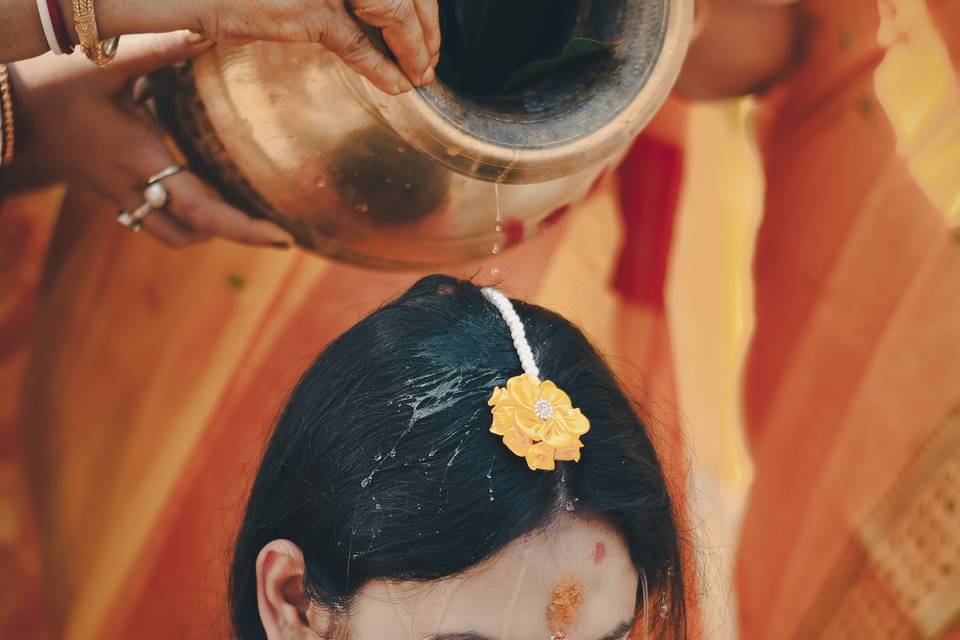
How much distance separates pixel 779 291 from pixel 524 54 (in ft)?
2.59

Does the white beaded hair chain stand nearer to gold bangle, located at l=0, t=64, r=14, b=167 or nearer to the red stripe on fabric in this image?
gold bangle, located at l=0, t=64, r=14, b=167

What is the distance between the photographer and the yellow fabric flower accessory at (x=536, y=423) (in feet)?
2.83

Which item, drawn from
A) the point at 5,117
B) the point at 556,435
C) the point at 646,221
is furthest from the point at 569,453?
the point at 646,221

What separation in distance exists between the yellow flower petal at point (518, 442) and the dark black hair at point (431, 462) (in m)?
0.03

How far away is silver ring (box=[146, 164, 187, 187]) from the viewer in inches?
44.6

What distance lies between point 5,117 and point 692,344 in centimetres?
113

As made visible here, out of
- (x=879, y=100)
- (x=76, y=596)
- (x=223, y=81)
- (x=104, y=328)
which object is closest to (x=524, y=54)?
(x=223, y=81)

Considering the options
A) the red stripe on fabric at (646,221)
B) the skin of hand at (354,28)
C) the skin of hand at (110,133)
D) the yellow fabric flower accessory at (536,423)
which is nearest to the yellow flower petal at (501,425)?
the yellow fabric flower accessory at (536,423)

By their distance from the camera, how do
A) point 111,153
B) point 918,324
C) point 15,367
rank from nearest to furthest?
1. point 111,153
2. point 918,324
3. point 15,367

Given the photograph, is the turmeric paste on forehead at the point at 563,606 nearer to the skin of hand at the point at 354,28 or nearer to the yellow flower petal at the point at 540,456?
the yellow flower petal at the point at 540,456

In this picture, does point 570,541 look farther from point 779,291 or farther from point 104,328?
point 104,328

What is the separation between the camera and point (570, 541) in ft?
2.98

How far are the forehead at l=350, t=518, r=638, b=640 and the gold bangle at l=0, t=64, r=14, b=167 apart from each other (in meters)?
0.60

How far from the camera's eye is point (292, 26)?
88 centimetres
